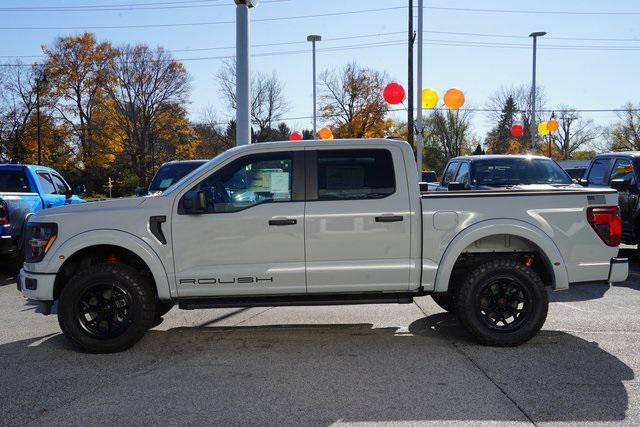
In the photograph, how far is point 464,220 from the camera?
17.3 feet

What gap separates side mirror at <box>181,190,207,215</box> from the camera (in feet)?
16.5

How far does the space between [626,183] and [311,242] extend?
7.35 meters

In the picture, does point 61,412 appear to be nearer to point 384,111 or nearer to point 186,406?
point 186,406

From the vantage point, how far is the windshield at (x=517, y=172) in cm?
995

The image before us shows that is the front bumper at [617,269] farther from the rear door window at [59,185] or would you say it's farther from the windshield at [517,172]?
the rear door window at [59,185]

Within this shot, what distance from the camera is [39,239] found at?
17.4ft

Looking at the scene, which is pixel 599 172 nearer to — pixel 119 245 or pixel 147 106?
pixel 119 245

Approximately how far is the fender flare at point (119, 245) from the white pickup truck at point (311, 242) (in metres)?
0.01

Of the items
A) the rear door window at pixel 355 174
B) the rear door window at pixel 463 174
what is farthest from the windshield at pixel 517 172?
the rear door window at pixel 355 174

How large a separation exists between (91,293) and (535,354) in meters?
4.28

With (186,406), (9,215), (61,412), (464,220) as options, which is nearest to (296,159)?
(464,220)

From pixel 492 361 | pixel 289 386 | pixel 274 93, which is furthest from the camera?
pixel 274 93

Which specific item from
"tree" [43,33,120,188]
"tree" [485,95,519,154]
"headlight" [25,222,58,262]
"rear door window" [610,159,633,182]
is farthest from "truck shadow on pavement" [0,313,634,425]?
"tree" [485,95,519,154]

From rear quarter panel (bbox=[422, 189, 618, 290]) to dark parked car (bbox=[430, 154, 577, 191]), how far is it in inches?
173
